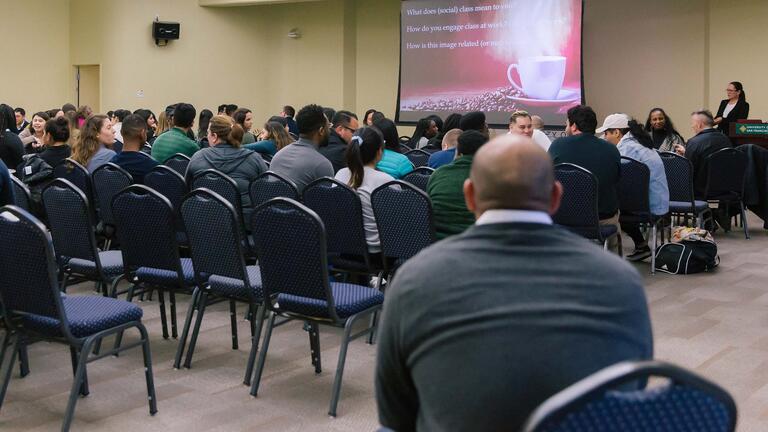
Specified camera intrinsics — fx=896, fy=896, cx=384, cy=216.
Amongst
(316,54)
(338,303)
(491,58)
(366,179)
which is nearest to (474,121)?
(366,179)

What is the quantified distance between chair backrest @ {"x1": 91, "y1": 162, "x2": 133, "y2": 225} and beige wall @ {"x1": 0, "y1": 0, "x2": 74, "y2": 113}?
407 inches

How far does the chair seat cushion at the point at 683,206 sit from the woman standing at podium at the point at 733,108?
160 inches

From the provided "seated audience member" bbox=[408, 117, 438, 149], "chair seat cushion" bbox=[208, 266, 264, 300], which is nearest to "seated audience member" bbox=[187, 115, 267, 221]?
"chair seat cushion" bbox=[208, 266, 264, 300]

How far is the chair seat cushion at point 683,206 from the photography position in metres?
7.13

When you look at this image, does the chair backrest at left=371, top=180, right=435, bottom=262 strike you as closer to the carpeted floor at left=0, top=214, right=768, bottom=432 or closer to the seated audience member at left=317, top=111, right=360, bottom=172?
the carpeted floor at left=0, top=214, right=768, bottom=432

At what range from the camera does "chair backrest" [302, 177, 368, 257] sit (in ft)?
14.4

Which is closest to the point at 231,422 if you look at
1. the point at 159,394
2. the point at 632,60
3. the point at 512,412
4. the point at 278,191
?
the point at 159,394

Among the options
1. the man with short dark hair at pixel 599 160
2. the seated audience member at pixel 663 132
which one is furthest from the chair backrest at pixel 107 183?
the seated audience member at pixel 663 132

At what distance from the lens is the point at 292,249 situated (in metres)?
3.43

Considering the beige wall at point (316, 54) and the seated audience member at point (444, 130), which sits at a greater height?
the beige wall at point (316, 54)

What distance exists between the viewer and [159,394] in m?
3.66

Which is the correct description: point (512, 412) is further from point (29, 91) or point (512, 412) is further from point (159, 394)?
point (29, 91)

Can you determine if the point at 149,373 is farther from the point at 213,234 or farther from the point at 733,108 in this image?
the point at 733,108

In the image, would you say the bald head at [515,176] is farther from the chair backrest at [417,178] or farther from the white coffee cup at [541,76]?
the white coffee cup at [541,76]
